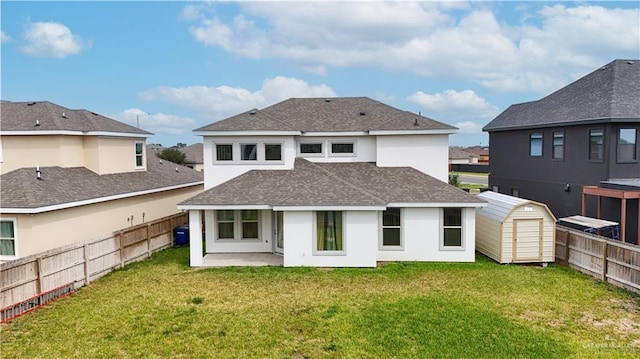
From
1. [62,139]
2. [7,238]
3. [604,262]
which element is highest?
[62,139]

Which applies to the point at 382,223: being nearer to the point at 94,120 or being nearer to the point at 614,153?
the point at 614,153

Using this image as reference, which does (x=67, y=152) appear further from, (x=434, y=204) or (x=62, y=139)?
(x=434, y=204)

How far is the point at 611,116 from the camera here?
1551 centimetres

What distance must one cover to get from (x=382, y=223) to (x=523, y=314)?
19.3 feet

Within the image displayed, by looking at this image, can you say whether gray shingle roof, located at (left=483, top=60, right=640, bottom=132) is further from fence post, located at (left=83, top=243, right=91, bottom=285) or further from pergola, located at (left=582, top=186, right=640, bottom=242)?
fence post, located at (left=83, top=243, right=91, bottom=285)

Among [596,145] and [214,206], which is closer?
[214,206]

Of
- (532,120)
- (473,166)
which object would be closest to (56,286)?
(532,120)

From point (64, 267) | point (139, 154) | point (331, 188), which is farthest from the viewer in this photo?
point (139, 154)

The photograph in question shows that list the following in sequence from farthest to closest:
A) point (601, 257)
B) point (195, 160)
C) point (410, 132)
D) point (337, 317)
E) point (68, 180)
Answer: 1. point (195, 160)
2. point (410, 132)
3. point (68, 180)
4. point (601, 257)
5. point (337, 317)

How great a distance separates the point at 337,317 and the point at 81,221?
10381 mm

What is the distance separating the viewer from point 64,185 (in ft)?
47.8

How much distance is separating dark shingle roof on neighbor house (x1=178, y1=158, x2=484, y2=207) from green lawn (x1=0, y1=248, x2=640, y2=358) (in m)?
2.39

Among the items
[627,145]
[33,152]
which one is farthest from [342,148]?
[33,152]

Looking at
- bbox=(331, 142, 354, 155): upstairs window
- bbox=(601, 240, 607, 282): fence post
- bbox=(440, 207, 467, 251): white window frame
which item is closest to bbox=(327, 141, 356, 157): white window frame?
→ bbox=(331, 142, 354, 155): upstairs window
